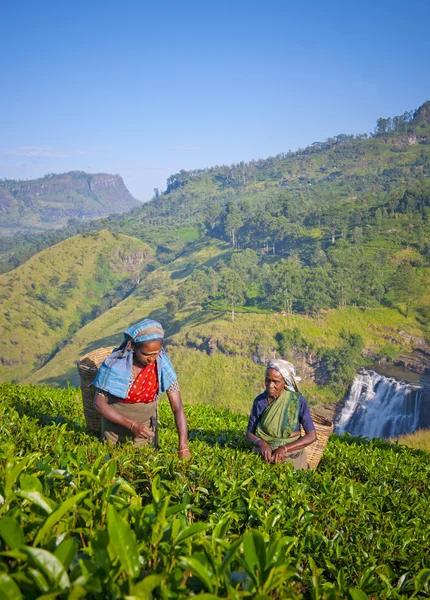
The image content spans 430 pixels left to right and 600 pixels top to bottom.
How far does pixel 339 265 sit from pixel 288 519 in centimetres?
6758

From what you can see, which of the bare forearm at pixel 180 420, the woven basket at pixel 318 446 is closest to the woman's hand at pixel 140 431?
the bare forearm at pixel 180 420

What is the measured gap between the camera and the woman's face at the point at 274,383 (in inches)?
175

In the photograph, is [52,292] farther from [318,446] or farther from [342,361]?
[318,446]

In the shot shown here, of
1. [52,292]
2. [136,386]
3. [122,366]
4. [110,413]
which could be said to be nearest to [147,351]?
[122,366]

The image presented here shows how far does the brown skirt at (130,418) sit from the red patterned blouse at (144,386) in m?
0.05

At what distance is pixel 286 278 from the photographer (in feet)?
218

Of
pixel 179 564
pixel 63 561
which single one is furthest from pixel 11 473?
pixel 179 564

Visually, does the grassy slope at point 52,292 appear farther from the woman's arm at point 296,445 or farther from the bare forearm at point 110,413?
the woman's arm at point 296,445

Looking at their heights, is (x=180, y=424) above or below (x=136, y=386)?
below

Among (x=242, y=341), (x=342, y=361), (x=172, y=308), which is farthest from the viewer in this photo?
(x=172, y=308)

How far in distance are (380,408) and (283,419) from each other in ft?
155

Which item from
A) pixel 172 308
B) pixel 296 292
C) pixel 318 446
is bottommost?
pixel 172 308

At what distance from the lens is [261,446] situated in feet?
14.1

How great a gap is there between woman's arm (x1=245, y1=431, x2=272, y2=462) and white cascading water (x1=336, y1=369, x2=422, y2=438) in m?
40.6
